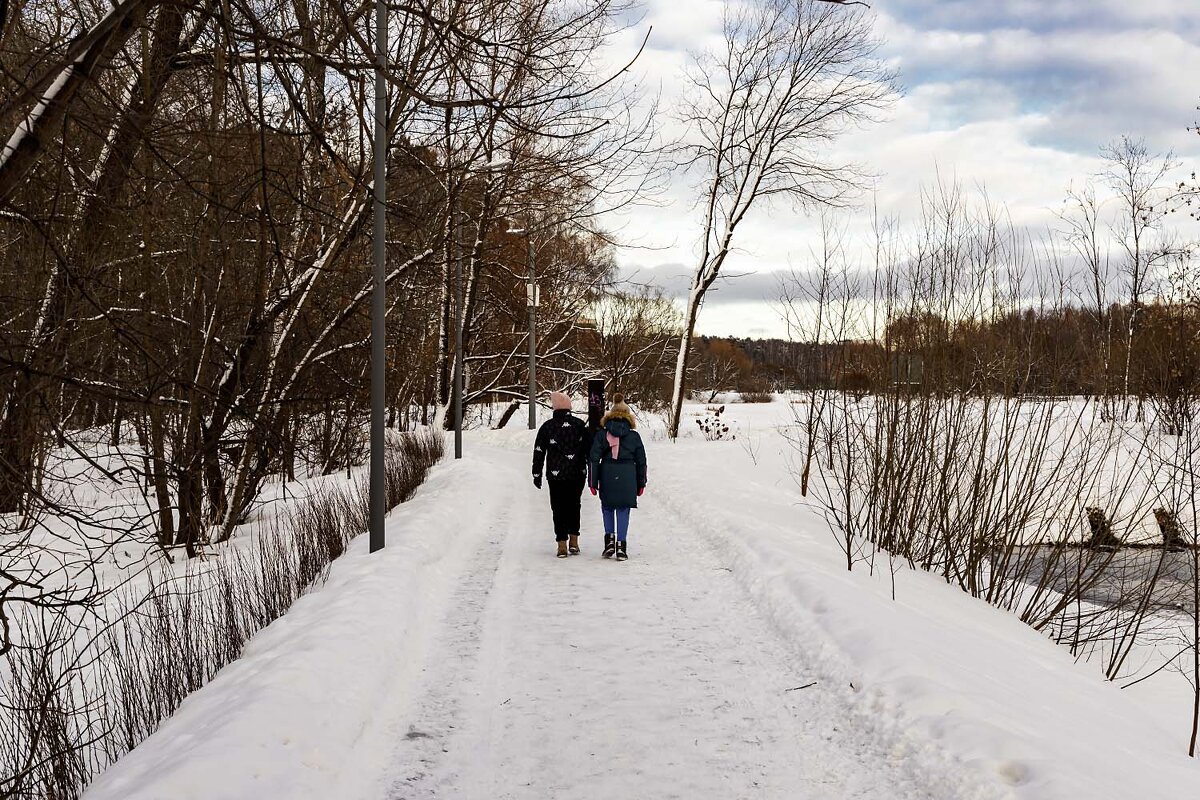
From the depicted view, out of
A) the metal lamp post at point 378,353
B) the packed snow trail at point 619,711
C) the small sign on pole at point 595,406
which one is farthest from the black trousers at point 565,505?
the small sign on pole at point 595,406

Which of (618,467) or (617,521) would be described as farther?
(618,467)

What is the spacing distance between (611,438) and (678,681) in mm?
4617

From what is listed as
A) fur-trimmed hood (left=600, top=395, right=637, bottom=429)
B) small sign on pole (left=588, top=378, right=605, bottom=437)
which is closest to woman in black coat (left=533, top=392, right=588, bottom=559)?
fur-trimmed hood (left=600, top=395, right=637, bottom=429)

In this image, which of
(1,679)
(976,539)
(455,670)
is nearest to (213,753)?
(455,670)

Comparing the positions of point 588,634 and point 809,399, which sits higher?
point 809,399

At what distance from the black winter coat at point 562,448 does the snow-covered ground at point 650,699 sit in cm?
148

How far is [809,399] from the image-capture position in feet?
32.4

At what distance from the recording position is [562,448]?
9.69 m

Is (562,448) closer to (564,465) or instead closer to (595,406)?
(564,465)

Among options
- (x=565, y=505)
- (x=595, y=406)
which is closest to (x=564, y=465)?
(x=565, y=505)

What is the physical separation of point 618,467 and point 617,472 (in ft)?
0.26

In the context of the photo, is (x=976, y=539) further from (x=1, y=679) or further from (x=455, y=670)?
(x=1, y=679)

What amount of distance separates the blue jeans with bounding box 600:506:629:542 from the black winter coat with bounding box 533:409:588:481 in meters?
0.58

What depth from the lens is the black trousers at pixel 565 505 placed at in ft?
30.8
